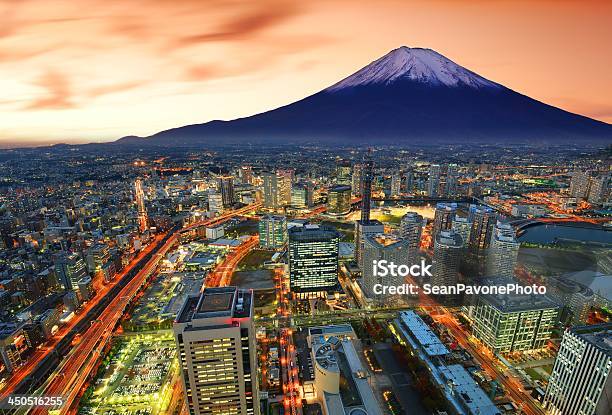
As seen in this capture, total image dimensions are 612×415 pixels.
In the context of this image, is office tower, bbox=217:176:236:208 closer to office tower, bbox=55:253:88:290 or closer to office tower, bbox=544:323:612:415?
office tower, bbox=55:253:88:290

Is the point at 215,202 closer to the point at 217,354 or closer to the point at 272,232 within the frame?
the point at 272,232

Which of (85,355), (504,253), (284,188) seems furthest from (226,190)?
(504,253)

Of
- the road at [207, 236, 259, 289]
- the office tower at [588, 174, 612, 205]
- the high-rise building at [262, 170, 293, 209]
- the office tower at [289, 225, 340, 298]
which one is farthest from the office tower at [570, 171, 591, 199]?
the road at [207, 236, 259, 289]

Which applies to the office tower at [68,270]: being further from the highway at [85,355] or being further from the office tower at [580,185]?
the office tower at [580,185]

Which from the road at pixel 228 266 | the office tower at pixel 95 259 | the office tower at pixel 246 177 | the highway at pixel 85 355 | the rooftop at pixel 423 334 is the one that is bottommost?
the highway at pixel 85 355

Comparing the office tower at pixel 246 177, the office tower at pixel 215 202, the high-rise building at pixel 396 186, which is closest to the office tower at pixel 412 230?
the office tower at pixel 215 202

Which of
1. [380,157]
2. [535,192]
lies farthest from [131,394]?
[380,157]
